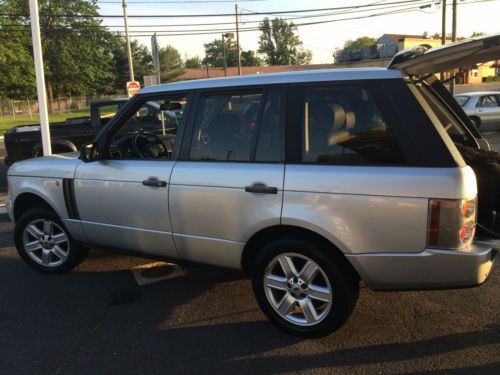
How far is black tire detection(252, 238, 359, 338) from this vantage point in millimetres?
2984

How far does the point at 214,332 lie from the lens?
11.1 feet

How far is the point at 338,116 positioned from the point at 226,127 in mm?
866

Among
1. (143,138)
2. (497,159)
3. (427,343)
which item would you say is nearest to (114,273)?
(143,138)

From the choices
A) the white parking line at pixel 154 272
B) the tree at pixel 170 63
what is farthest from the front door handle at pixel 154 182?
the tree at pixel 170 63

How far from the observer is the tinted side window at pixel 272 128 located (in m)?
3.15

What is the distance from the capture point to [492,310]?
353cm

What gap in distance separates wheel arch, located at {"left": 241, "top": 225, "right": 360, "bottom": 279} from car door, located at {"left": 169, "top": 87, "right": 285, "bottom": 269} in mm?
61

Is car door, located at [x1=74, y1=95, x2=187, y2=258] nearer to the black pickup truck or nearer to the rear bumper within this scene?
the rear bumper

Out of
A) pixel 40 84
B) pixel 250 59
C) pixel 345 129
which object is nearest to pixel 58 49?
pixel 40 84

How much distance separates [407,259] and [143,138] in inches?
108

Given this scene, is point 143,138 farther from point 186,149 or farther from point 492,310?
point 492,310

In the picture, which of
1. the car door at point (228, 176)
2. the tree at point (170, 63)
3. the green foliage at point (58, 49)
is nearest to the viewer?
the car door at point (228, 176)

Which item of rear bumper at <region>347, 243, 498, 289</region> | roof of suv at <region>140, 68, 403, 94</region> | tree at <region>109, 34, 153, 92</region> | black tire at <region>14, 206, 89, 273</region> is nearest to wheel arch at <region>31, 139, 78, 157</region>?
black tire at <region>14, 206, 89, 273</region>

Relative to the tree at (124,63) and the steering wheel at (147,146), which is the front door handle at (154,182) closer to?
the steering wheel at (147,146)
